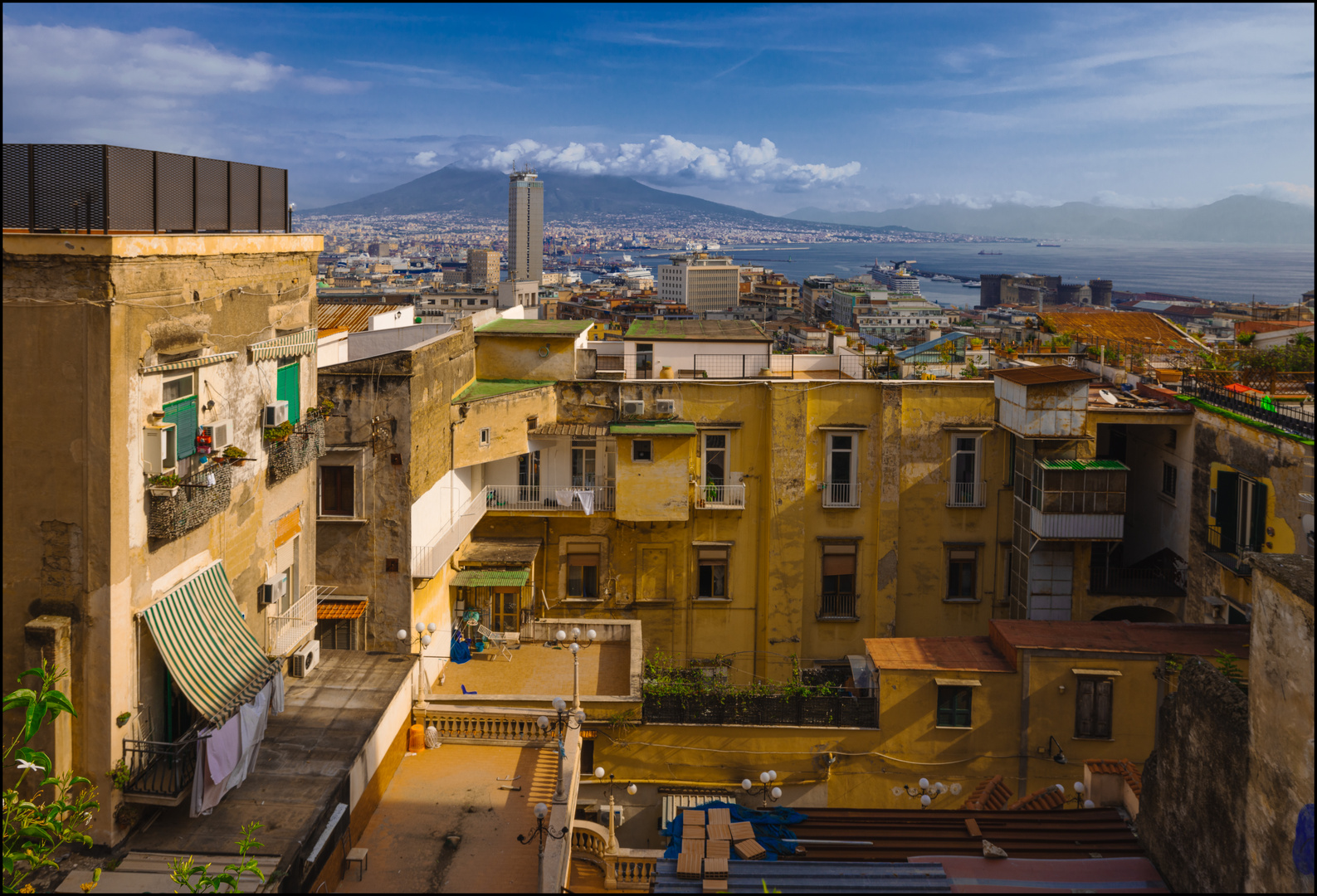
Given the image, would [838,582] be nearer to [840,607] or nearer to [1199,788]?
[840,607]

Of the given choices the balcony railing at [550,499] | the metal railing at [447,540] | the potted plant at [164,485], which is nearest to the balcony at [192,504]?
the potted plant at [164,485]

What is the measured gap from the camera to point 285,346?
1555 cm

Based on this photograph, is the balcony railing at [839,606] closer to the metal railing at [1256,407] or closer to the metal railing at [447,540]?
the metal railing at [447,540]

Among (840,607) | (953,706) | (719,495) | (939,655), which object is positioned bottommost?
(953,706)

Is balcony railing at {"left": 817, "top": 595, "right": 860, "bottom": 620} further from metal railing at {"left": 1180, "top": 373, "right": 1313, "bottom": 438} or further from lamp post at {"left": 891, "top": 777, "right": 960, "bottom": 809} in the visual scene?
metal railing at {"left": 1180, "top": 373, "right": 1313, "bottom": 438}

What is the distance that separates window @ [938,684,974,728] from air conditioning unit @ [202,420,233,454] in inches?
600

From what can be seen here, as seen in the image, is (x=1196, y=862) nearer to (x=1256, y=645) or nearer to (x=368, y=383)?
(x=1256, y=645)

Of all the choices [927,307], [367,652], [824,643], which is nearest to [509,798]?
[367,652]

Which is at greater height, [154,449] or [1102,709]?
[154,449]

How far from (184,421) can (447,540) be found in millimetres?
9751

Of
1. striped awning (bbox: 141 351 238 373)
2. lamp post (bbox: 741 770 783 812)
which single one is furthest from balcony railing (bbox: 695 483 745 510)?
striped awning (bbox: 141 351 238 373)

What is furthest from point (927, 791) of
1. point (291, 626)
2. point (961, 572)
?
point (291, 626)

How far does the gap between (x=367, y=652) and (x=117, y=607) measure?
28.1 feet

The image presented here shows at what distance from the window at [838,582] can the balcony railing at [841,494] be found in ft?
4.09
